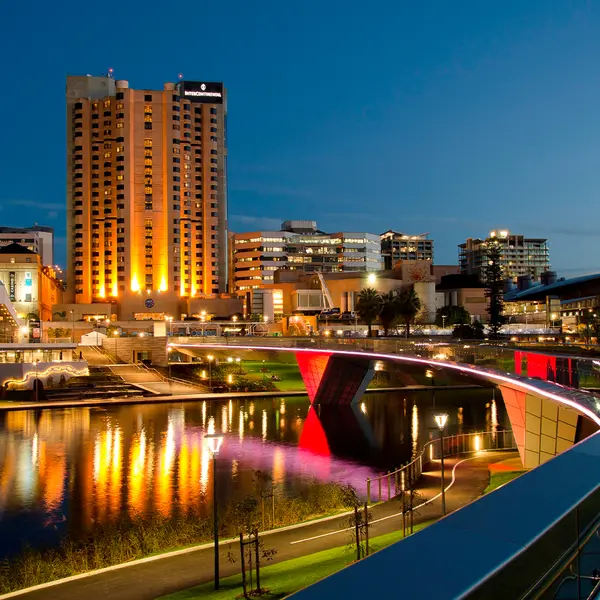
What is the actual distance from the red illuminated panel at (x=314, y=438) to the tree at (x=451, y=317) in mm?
89456

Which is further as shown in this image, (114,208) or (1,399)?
(114,208)

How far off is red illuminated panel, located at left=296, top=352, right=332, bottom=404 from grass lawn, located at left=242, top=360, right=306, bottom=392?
1223cm

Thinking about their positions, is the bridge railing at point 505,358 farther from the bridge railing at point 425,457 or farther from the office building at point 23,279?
the office building at point 23,279

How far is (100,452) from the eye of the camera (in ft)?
156

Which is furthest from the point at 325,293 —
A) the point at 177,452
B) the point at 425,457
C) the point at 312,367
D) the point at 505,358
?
the point at 505,358

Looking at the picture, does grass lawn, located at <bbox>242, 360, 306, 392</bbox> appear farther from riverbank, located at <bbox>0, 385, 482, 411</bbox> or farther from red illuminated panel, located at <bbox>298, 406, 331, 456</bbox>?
red illuminated panel, located at <bbox>298, 406, 331, 456</bbox>

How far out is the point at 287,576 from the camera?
1858 cm

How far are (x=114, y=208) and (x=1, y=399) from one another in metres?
91.8

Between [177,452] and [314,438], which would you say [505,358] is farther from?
[177,452]

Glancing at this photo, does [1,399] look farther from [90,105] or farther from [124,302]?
[90,105]

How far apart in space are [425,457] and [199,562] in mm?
24104

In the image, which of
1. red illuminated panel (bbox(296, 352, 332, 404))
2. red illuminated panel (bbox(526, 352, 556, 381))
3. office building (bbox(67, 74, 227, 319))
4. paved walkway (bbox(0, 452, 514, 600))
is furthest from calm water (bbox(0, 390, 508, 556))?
office building (bbox(67, 74, 227, 319))

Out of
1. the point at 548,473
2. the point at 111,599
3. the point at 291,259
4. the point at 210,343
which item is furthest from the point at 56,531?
the point at 291,259

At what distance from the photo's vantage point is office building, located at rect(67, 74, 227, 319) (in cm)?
16100
